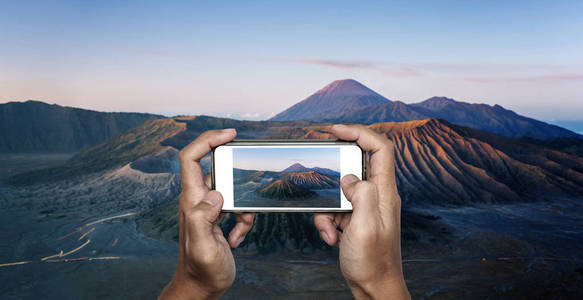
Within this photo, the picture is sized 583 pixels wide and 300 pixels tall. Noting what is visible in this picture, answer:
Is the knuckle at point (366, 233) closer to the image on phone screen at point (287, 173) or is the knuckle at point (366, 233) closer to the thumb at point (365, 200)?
the thumb at point (365, 200)

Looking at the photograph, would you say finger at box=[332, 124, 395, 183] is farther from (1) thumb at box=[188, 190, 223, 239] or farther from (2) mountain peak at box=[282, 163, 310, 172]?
(1) thumb at box=[188, 190, 223, 239]

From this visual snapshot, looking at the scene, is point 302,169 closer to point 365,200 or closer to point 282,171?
point 282,171

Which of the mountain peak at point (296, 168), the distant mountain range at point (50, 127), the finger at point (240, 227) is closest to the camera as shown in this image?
the finger at point (240, 227)

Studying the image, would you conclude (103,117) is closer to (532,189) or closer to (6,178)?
(6,178)

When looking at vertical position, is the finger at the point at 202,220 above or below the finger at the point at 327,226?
above

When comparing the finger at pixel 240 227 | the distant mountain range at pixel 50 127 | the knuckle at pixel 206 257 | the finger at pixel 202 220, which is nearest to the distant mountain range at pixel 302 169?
the finger at pixel 240 227

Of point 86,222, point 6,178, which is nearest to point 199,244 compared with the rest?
point 86,222

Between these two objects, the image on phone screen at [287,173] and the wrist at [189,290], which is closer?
the wrist at [189,290]

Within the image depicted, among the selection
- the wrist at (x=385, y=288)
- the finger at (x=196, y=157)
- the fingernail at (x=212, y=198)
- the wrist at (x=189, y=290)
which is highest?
the finger at (x=196, y=157)

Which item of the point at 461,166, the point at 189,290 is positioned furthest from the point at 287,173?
the point at 461,166
